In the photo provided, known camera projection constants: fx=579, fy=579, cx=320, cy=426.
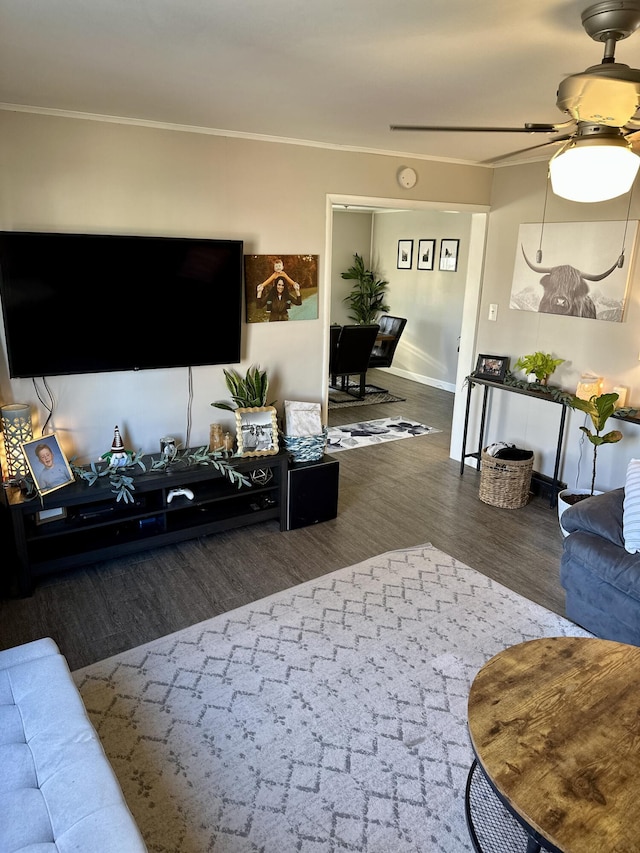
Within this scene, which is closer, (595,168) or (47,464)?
(595,168)

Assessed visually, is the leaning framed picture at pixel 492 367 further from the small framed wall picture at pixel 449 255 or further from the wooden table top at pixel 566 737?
the small framed wall picture at pixel 449 255

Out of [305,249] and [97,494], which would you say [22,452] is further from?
[305,249]

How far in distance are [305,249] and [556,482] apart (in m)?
2.49

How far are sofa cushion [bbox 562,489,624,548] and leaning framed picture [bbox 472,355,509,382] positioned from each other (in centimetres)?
181

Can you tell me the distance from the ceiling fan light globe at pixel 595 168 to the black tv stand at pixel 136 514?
2.40 m

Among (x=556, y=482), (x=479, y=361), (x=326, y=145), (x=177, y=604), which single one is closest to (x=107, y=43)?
(x=326, y=145)

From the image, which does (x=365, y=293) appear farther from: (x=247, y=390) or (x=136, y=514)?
(x=136, y=514)

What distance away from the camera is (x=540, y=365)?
13.9ft

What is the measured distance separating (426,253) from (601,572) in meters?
6.15

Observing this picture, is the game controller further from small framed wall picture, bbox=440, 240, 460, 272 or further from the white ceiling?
small framed wall picture, bbox=440, 240, 460, 272

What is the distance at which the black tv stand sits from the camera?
119 inches

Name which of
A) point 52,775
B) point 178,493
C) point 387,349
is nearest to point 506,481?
point 178,493

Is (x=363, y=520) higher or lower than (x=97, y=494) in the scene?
lower

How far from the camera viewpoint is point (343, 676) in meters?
2.48
